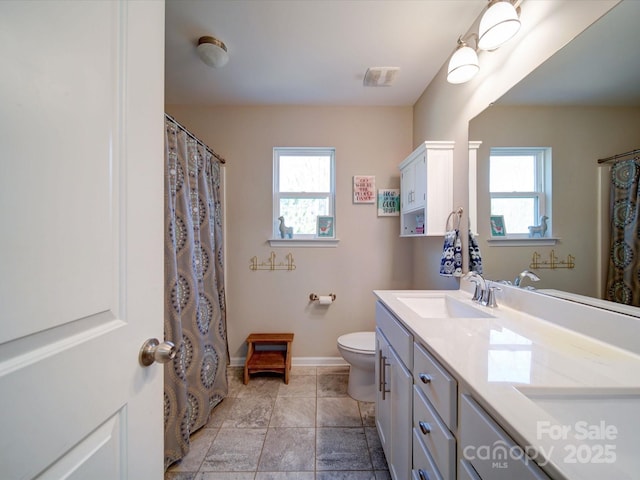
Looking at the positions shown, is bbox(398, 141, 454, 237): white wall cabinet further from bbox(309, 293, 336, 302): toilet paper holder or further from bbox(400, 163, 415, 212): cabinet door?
bbox(309, 293, 336, 302): toilet paper holder

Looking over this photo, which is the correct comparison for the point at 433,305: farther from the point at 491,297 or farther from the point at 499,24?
the point at 499,24

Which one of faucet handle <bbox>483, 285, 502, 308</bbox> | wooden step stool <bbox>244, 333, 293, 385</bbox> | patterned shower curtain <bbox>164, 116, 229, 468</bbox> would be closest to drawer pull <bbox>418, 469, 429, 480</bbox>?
faucet handle <bbox>483, 285, 502, 308</bbox>

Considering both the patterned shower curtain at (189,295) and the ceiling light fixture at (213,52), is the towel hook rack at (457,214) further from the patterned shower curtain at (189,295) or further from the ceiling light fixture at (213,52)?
the ceiling light fixture at (213,52)

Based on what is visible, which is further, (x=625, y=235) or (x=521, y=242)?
(x=521, y=242)

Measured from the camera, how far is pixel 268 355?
213cm

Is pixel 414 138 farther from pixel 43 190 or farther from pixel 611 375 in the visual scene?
pixel 43 190

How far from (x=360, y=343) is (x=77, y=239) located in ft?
5.62

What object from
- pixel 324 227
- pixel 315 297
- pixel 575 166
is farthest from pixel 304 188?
pixel 575 166

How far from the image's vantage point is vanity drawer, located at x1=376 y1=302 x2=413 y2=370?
3.06 ft

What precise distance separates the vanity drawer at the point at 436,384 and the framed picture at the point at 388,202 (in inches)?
59.4

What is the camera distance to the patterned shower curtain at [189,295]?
1.30 m

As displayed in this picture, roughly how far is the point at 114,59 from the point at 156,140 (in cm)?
17

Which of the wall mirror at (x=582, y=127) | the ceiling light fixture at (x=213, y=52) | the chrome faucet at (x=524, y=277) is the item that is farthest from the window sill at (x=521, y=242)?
the ceiling light fixture at (x=213, y=52)

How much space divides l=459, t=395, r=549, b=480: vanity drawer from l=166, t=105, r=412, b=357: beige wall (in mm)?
1653
